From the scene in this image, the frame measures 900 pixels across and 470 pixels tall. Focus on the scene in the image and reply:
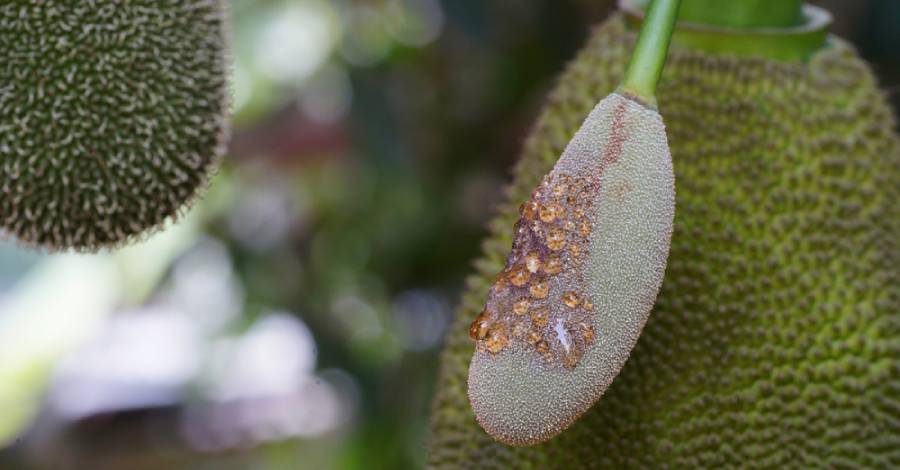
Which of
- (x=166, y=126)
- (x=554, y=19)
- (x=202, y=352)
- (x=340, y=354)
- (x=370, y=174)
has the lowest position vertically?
(x=202, y=352)

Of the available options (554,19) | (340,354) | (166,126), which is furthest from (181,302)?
(166,126)

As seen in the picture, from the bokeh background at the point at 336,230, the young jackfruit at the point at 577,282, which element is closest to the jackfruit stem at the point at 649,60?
the young jackfruit at the point at 577,282

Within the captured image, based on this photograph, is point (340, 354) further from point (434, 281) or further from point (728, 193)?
point (728, 193)

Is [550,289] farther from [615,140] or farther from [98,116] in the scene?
[98,116]

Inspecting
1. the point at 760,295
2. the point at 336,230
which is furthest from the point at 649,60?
the point at 336,230

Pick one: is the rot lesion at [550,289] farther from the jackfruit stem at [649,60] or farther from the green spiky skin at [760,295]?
the green spiky skin at [760,295]

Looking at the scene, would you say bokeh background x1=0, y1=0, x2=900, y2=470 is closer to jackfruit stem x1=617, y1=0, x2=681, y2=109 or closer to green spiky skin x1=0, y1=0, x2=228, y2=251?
green spiky skin x1=0, y1=0, x2=228, y2=251

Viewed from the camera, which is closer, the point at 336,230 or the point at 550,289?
the point at 550,289
